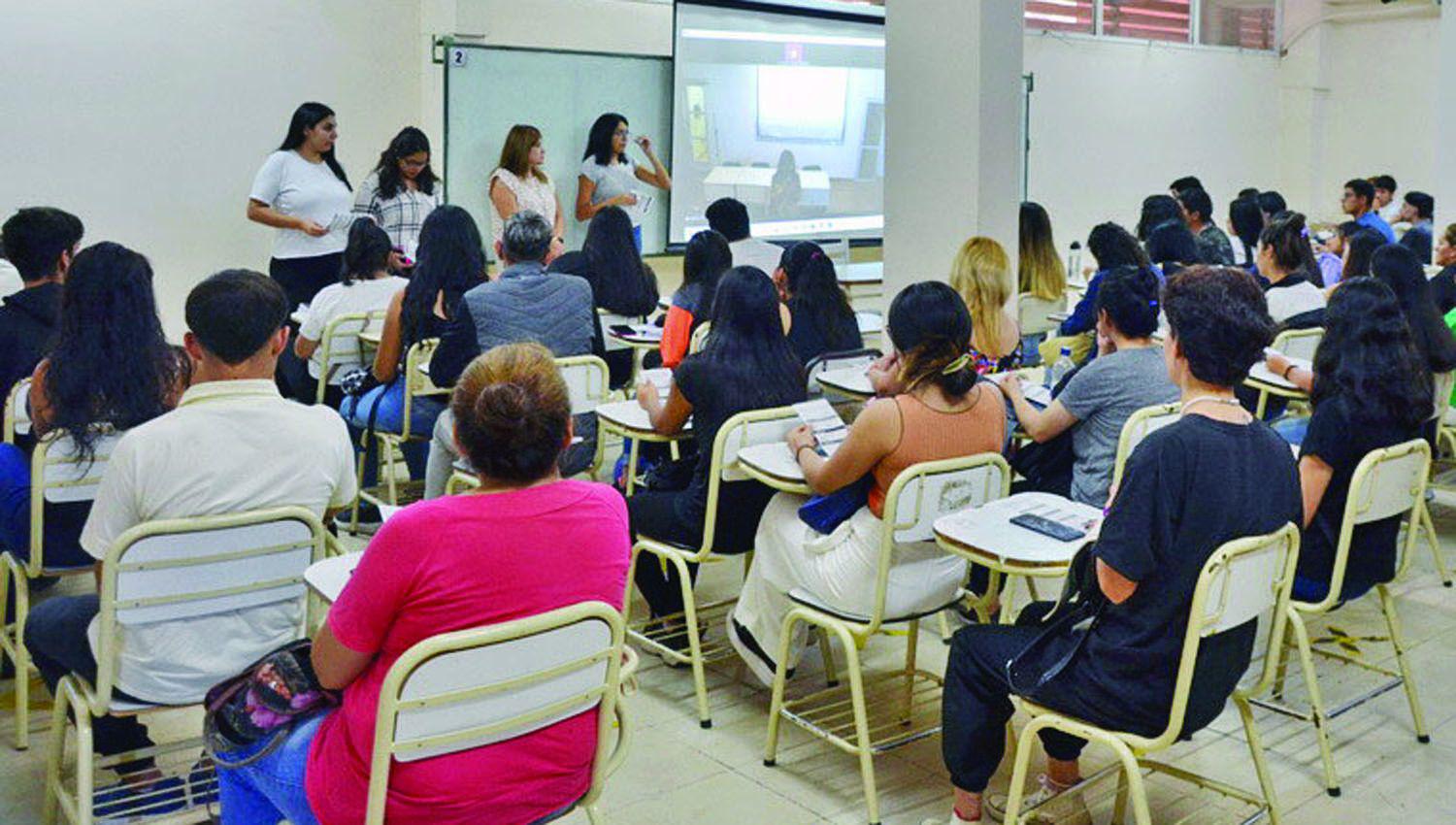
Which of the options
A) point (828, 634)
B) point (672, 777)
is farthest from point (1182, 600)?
point (828, 634)

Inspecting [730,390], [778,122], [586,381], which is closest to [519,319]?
[586,381]

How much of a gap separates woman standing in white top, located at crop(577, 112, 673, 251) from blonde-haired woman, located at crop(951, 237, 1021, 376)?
3624 mm

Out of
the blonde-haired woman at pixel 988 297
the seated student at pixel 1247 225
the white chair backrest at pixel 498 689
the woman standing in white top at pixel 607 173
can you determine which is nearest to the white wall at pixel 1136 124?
the seated student at pixel 1247 225

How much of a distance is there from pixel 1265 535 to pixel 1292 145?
12.3 meters

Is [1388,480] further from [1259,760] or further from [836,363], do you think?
[836,363]

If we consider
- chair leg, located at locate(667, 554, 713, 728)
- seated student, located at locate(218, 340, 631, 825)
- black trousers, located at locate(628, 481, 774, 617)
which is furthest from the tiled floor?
seated student, located at locate(218, 340, 631, 825)

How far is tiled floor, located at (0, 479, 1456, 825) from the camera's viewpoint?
3359mm

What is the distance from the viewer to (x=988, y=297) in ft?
16.5

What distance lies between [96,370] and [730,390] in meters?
1.50

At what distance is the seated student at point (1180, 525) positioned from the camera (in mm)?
2621

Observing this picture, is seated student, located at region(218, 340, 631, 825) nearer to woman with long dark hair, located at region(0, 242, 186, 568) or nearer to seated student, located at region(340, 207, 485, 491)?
woman with long dark hair, located at region(0, 242, 186, 568)

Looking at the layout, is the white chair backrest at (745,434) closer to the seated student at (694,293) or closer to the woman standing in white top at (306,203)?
the seated student at (694,293)

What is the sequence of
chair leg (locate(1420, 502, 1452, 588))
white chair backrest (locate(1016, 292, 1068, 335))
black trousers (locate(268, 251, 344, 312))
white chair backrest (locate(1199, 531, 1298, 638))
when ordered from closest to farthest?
white chair backrest (locate(1199, 531, 1298, 638)) < chair leg (locate(1420, 502, 1452, 588)) < white chair backrest (locate(1016, 292, 1068, 335)) < black trousers (locate(268, 251, 344, 312))

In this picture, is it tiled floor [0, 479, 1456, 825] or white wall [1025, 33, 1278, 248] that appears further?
white wall [1025, 33, 1278, 248]
